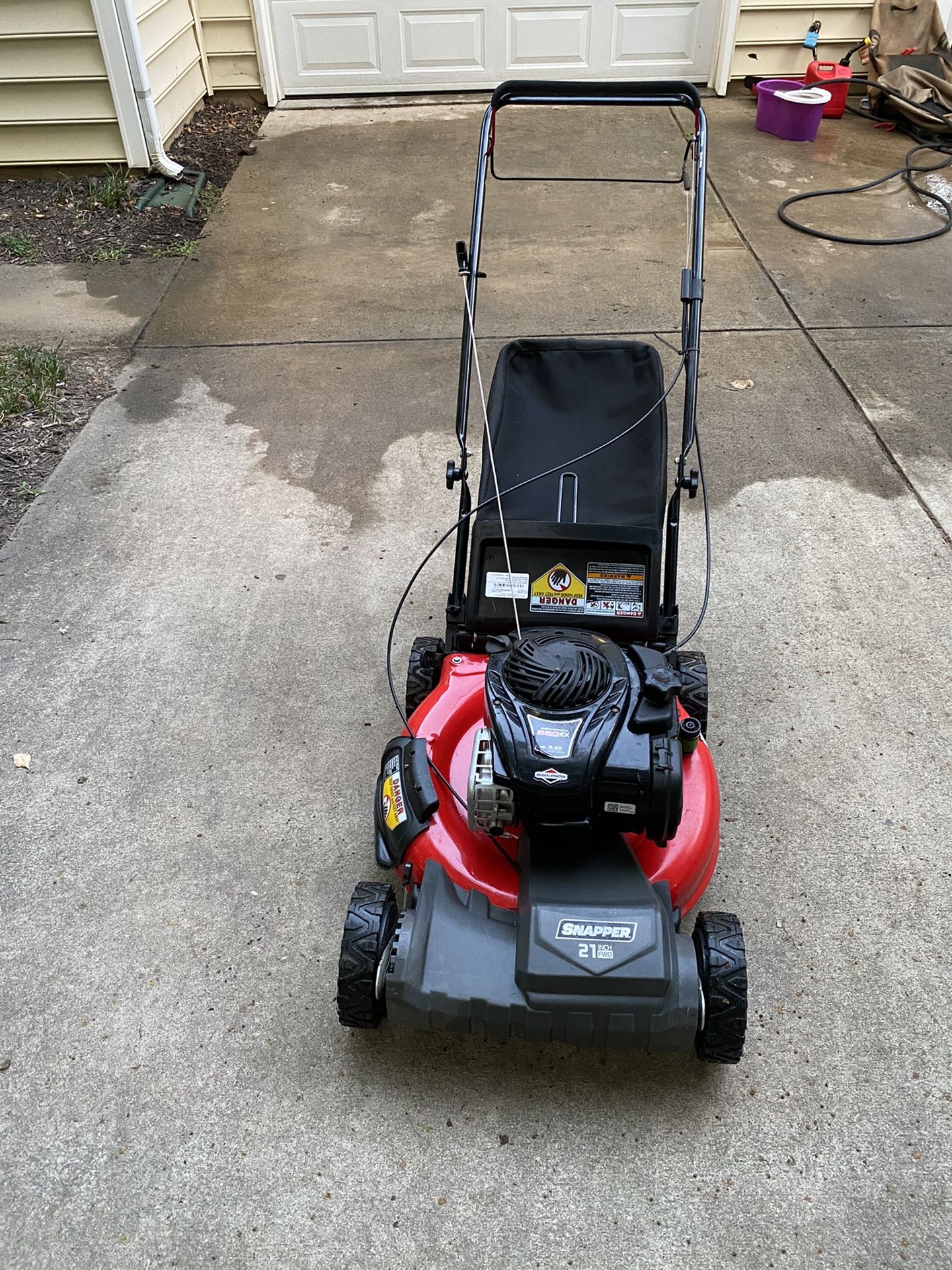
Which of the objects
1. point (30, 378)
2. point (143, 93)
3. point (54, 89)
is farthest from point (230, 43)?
point (30, 378)

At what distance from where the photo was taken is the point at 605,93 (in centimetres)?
231

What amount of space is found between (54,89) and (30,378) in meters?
2.53

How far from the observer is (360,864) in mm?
2176

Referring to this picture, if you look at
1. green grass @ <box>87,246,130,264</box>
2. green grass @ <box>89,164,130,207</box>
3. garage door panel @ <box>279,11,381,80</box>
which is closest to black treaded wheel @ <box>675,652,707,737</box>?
green grass @ <box>87,246,130,264</box>

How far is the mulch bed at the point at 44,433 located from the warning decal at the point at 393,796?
183cm

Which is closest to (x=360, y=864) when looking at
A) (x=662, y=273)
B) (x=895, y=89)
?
(x=662, y=273)

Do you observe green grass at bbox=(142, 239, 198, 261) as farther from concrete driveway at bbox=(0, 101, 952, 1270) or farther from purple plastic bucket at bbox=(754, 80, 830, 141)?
purple plastic bucket at bbox=(754, 80, 830, 141)

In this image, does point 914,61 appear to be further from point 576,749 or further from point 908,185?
point 576,749

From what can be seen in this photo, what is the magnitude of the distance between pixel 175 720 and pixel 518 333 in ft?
7.95

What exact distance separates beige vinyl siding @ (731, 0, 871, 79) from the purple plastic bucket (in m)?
0.53

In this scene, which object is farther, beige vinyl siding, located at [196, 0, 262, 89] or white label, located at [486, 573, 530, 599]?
beige vinyl siding, located at [196, 0, 262, 89]

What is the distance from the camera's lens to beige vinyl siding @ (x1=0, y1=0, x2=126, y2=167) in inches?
201

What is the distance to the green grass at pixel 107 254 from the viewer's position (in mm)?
4926

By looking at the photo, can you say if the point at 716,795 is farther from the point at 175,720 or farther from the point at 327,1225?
the point at 175,720
